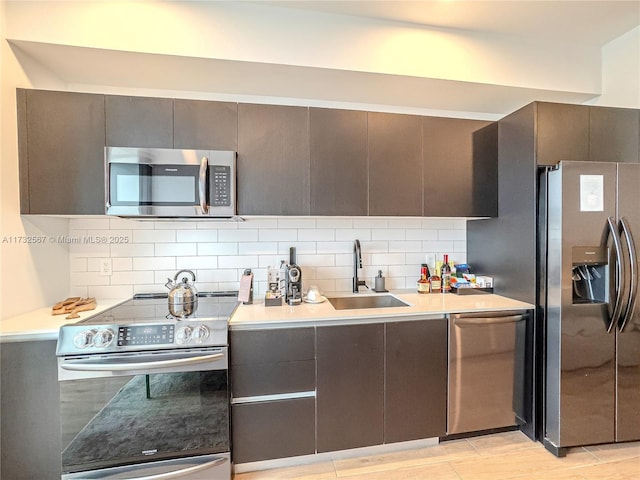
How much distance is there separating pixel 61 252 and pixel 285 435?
1.88m

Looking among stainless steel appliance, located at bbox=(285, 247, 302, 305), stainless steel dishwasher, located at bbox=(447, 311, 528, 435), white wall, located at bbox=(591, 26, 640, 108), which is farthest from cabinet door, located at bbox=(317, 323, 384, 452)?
white wall, located at bbox=(591, 26, 640, 108)

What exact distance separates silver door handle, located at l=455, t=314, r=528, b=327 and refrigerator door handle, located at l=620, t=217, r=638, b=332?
1.74 ft

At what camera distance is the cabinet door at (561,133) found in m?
1.90

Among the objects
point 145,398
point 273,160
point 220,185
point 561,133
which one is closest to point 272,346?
point 145,398

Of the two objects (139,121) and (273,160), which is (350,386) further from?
(139,121)

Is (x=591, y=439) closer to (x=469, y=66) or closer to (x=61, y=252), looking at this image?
(x=469, y=66)

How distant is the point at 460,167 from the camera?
2160mm

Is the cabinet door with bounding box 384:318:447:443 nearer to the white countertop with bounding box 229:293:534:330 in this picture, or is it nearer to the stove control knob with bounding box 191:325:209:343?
the white countertop with bounding box 229:293:534:330

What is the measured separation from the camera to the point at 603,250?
1.78 metres

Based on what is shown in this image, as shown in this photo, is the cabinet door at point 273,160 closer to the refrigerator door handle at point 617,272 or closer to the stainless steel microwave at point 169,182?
the stainless steel microwave at point 169,182

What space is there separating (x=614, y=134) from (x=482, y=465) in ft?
7.58

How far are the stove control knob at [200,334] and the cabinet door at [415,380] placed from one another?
3.37 ft

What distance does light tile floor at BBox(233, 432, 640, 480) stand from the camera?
1.67 m

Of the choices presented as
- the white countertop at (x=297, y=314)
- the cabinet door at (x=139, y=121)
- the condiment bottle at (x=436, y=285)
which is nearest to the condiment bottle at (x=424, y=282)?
the condiment bottle at (x=436, y=285)
